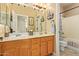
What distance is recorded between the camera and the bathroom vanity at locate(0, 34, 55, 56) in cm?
186

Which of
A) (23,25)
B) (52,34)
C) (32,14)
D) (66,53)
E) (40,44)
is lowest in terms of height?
(66,53)

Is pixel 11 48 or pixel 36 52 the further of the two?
pixel 36 52

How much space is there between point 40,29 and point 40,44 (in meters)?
0.25

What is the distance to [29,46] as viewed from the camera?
79.7 inches

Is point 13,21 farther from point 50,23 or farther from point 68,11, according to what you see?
point 68,11

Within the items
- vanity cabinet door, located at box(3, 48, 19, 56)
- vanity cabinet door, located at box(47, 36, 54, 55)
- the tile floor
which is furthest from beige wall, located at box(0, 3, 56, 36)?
vanity cabinet door, located at box(3, 48, 19, 56)

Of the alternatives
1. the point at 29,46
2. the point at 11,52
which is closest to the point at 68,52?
the point at 29,46

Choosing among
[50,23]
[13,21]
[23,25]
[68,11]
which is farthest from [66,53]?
[13,21]

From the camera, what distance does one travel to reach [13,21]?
1.92 meters

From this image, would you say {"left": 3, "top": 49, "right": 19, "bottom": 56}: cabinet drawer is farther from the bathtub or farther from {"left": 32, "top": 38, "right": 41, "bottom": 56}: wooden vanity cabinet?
the bathtub

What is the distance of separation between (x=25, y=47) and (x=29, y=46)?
0.23 ft

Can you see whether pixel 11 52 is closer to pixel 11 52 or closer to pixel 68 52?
pixel 11 52

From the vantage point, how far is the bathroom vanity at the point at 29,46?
1.86 meters

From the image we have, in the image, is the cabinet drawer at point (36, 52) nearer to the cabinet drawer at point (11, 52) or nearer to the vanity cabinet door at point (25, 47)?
the vanity cabinet door at point (25, 47)
